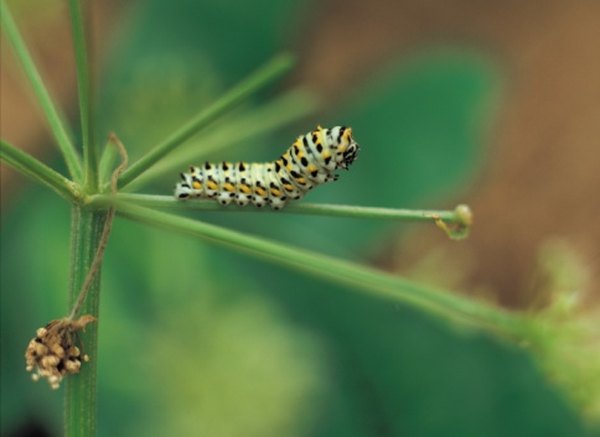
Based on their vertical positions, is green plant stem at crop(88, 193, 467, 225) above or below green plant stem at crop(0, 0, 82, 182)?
below

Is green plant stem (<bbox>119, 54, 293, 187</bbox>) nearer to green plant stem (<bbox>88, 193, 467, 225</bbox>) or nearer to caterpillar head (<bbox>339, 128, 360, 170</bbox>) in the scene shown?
green plant stem (<bbox>88, 193, 467, 225</bbox>)

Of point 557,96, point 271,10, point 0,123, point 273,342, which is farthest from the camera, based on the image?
point 557,96

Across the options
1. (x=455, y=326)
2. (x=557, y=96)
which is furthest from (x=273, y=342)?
(x=557, y=96)

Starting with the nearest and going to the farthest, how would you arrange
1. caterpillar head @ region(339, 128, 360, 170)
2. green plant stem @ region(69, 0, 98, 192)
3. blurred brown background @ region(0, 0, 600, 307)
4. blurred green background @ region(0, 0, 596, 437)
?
green plant stem @ region(69, 0, 98, 192)
caterpillar head @ region(339, 128, 360, 170)
blurred green background @ region(0, 0, 596, 437)
blurred brown background @ region(0, 0, 600, 307)

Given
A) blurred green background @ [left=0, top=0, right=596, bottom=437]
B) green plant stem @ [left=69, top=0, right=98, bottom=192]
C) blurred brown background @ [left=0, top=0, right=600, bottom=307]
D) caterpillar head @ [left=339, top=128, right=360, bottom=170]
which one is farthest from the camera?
blurred brown background @ [left=0, top=0, right=600, bottom=307]

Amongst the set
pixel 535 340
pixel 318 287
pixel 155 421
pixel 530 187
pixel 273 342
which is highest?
pixel 530 187

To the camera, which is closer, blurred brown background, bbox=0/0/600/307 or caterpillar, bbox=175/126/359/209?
caterpillar, bbox=175/126/359/209

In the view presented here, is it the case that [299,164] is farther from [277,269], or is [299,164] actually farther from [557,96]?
[557,96]

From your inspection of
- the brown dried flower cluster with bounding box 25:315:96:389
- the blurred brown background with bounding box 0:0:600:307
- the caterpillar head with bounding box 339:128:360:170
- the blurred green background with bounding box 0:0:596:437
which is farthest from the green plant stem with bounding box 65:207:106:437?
the blurred brown background with bounding box 0:0:600:307

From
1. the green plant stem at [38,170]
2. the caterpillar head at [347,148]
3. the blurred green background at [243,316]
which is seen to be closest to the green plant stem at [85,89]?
the green plant stem at [38,170]
